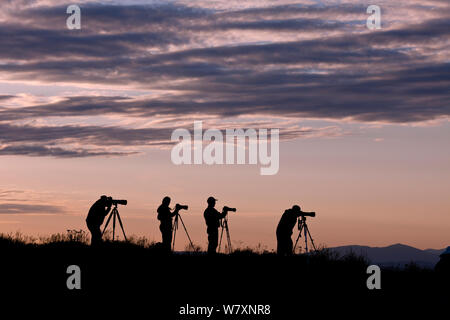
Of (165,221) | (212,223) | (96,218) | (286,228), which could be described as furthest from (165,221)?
(286,228)

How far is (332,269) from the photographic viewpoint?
2733 centimetres

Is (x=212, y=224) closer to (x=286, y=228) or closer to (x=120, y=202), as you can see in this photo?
(x=286, y=228)

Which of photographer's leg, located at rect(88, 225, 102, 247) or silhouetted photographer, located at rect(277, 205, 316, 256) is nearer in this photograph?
photographer's leg, located at rect(88, 225, 102, 247)

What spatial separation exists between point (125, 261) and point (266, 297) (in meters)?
5.96

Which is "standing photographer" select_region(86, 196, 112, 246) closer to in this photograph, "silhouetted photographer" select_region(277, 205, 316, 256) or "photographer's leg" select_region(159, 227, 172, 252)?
"photographer's leg" select_region(159, 227, 172, 252)

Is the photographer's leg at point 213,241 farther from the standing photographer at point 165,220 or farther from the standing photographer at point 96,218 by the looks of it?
the standing photographer at point 96,218

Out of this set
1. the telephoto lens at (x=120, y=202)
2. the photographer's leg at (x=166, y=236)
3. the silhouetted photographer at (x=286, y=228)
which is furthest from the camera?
the telephoto lens at (x=120, y=202)

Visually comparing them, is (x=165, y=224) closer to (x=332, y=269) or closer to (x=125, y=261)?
(x=125, y=261)

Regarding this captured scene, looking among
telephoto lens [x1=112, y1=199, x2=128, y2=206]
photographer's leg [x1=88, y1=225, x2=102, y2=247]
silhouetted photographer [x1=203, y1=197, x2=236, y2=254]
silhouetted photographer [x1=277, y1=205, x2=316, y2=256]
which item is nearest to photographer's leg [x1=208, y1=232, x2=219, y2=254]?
silhouetted photographer [x1=203, y1=197, x2=236, y2=254]

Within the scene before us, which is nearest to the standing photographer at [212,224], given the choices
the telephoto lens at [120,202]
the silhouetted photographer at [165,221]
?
the silhouetted photographer at [165,221]

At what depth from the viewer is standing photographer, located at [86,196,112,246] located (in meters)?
28.8

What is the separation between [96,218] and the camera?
94.8ft

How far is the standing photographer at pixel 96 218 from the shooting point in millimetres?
28797
